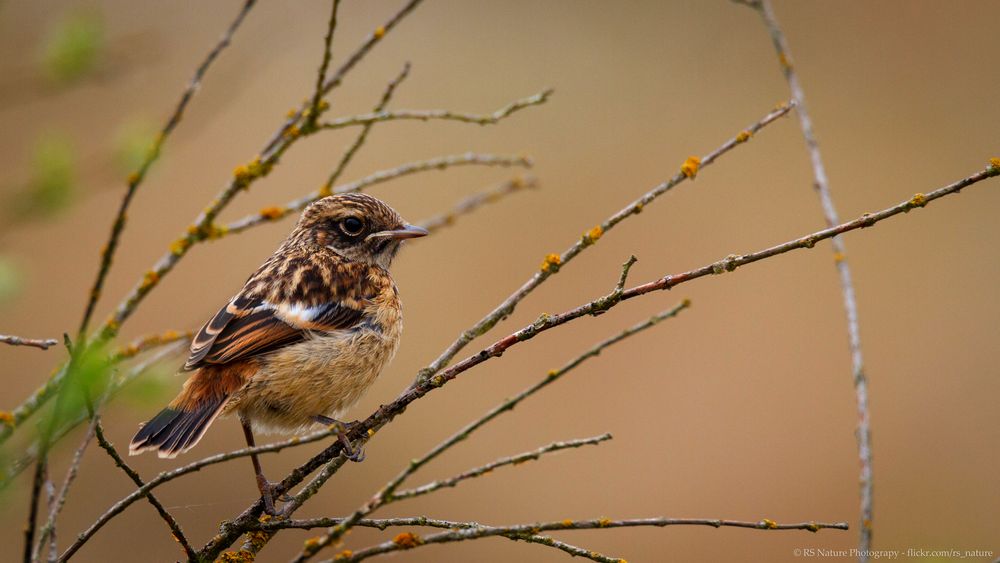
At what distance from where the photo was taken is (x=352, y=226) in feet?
16.9

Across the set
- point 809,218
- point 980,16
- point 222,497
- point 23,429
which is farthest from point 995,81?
point 23,429

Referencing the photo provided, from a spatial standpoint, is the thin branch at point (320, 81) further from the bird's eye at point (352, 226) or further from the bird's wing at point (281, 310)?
the bird's eye at point (352, 226)

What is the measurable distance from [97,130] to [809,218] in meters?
8.18

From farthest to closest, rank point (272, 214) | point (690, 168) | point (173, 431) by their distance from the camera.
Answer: point (173, 431) → point (272, 214) → point (690, 168)

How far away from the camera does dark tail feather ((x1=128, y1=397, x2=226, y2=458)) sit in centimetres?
372

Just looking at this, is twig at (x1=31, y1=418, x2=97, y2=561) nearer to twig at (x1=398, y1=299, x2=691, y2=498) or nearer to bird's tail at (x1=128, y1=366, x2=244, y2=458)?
twig at (x1=398, y1=299, x2=691, y2=498)

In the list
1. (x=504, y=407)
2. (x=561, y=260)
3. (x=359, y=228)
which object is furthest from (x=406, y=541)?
(x=359, y=228)

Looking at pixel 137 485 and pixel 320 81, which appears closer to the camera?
pixel 137 485

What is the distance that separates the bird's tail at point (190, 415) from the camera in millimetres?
3740

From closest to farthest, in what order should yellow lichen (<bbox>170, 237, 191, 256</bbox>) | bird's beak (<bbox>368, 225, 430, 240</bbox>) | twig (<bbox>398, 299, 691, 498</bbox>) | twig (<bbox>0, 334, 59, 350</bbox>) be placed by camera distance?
twig (<bbox>398, 299, 691, 498</bbox>), twig (<bbox>0, 334, 59, 350</bbox>), yellow lichen (<bbox>170, 237, 191, 256</bbox>), bird's beak (<bbox>368, 225, 430, 240</bbox>)

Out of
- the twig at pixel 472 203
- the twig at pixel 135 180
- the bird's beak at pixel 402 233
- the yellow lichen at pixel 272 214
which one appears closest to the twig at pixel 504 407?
the twig at pixel 135 180

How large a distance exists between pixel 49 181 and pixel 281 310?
83.1 inches

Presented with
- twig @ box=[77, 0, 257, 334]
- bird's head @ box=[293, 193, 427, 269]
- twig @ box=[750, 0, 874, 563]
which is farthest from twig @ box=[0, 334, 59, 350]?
bird's head @ box=[293, 193, 427, 269]

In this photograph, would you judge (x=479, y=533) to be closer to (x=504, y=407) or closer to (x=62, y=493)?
(x=504, y=407)
